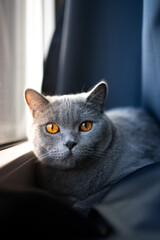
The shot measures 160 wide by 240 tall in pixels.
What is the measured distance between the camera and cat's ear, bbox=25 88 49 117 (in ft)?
2.86

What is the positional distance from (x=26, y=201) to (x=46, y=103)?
478 millimetres

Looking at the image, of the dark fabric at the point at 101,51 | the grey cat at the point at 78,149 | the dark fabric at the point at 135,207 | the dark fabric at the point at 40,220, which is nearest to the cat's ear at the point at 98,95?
the grey cat at the point at 78,149

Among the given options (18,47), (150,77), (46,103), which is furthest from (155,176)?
(18,47)

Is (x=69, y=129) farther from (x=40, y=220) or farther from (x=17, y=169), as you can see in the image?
(x=40, y=220)

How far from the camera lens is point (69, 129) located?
0.84m

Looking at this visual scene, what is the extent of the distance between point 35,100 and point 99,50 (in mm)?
942

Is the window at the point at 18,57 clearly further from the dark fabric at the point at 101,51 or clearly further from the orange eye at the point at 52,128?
the orange eye at the point at 52,128

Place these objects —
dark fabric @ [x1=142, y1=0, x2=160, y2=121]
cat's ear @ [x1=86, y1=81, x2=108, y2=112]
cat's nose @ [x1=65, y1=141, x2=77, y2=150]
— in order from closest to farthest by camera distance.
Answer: cat's nose @ [x1=65, y1=141, x2=77, y2=150] < cat's ear @ [x1=86, y1=81, x2=108, y2=112] < dark fabric @ [x1=142, y1=0, x2=160, y2=121]

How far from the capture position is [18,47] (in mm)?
1159

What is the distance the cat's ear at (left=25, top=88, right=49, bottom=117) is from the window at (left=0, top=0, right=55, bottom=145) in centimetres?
15

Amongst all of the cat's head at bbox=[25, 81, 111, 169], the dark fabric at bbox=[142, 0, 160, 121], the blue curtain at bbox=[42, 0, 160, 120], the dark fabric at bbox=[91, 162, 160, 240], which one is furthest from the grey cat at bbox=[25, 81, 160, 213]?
the blue curtain at bbox=[42, 0, 160, 120]

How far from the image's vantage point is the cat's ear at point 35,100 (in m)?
0.87

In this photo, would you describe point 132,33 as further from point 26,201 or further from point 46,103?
point 26,201

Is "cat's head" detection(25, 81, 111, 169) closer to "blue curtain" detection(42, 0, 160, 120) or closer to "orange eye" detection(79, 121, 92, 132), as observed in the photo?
"orange eye" detection(79, 121, 92, 132)
